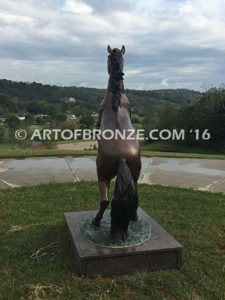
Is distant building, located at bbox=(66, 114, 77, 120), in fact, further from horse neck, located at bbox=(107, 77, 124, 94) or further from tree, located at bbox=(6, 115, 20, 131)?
horse neck, located at bbox=(107, 77, 124, 94)

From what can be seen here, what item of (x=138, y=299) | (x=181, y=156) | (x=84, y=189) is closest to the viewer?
(x=138, y=299)

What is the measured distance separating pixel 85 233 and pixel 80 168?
18.1 feet

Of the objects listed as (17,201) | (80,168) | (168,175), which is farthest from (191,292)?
(80,168)

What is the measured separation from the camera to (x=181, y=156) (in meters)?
11.8

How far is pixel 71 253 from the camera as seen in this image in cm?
413

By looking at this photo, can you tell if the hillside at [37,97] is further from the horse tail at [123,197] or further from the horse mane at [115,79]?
the horse tail at [123,197]

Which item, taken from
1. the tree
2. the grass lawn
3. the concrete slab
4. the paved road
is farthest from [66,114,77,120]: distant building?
the concrete slab

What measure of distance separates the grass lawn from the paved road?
0.94 metres

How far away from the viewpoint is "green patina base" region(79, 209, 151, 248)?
12.4ft

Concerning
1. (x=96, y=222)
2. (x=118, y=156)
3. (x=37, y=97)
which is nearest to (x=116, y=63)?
(x=118, y=156)

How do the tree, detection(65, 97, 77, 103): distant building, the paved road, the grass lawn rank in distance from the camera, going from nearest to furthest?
the grass lawn < the paved road < detection(65, 97, 77, 103): distant building < the tree

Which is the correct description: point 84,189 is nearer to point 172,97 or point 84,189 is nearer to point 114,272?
point 114,272

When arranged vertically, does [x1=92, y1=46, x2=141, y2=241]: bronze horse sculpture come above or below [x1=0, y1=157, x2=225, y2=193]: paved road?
above

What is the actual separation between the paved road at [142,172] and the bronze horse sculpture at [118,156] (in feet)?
13.5
